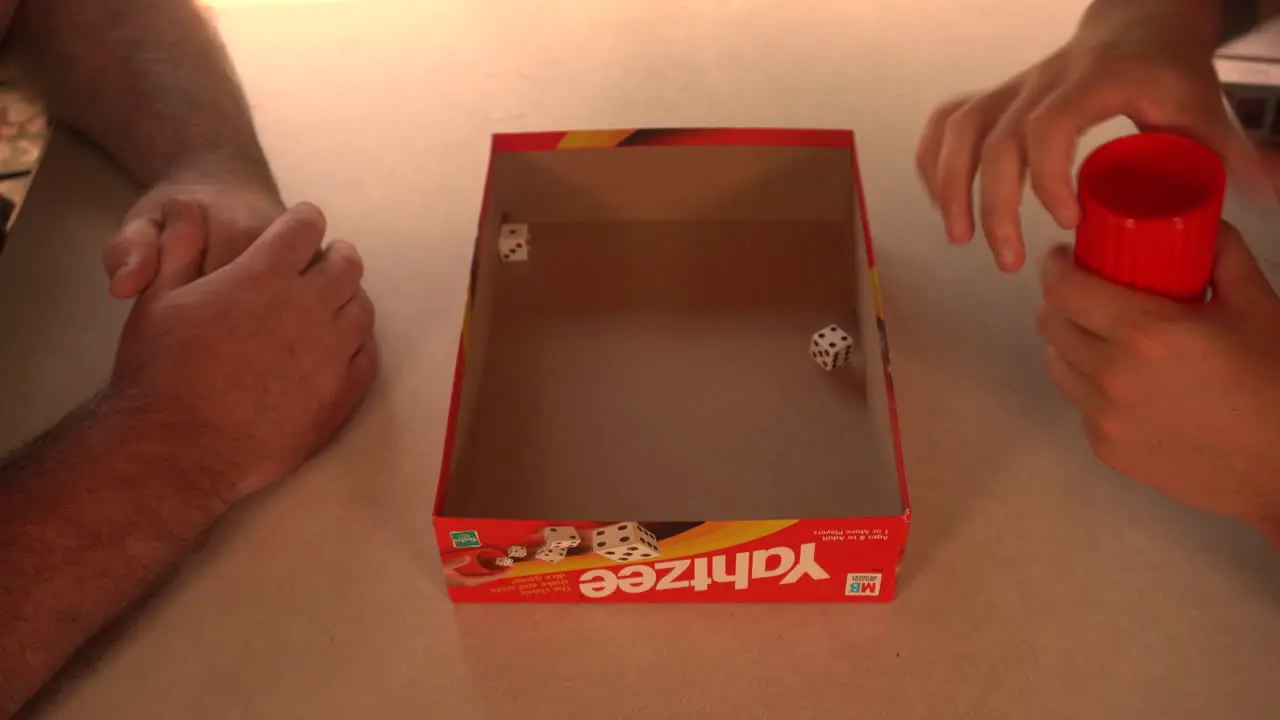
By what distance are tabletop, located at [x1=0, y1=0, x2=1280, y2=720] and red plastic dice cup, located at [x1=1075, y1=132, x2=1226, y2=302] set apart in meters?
0.17

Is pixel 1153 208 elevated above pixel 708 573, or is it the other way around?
pixel 1153 208

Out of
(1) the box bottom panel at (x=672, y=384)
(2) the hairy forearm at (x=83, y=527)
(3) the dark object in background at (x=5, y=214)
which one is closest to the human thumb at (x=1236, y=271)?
(1) the box bottom panel at (x=672, y=384)

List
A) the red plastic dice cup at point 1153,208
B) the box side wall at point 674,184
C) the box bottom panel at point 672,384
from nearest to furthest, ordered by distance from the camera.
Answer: the red plastic dice cup at point 1153,208
the box bottom panel at point 672,384
the box side wall at point 674,184

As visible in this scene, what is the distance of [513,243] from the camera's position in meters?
0.83

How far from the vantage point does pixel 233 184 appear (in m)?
0.83

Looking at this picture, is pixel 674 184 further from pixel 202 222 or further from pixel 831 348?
pixel 202 222

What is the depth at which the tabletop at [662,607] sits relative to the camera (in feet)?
1.93

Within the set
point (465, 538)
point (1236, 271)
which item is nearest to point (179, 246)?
point (465, 538)

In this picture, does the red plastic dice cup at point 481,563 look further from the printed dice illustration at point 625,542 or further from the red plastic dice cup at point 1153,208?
the red plastic dice cup at point 1153,208

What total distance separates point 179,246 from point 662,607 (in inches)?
16.3

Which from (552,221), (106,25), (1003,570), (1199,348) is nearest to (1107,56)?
(1199,348)

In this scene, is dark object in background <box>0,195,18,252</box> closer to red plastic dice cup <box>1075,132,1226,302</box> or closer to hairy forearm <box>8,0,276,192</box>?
hairy forearm <box>8,0,276,192</box>

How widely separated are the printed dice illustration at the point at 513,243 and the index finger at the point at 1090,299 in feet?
1.28

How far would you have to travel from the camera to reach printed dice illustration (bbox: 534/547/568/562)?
583 mm
